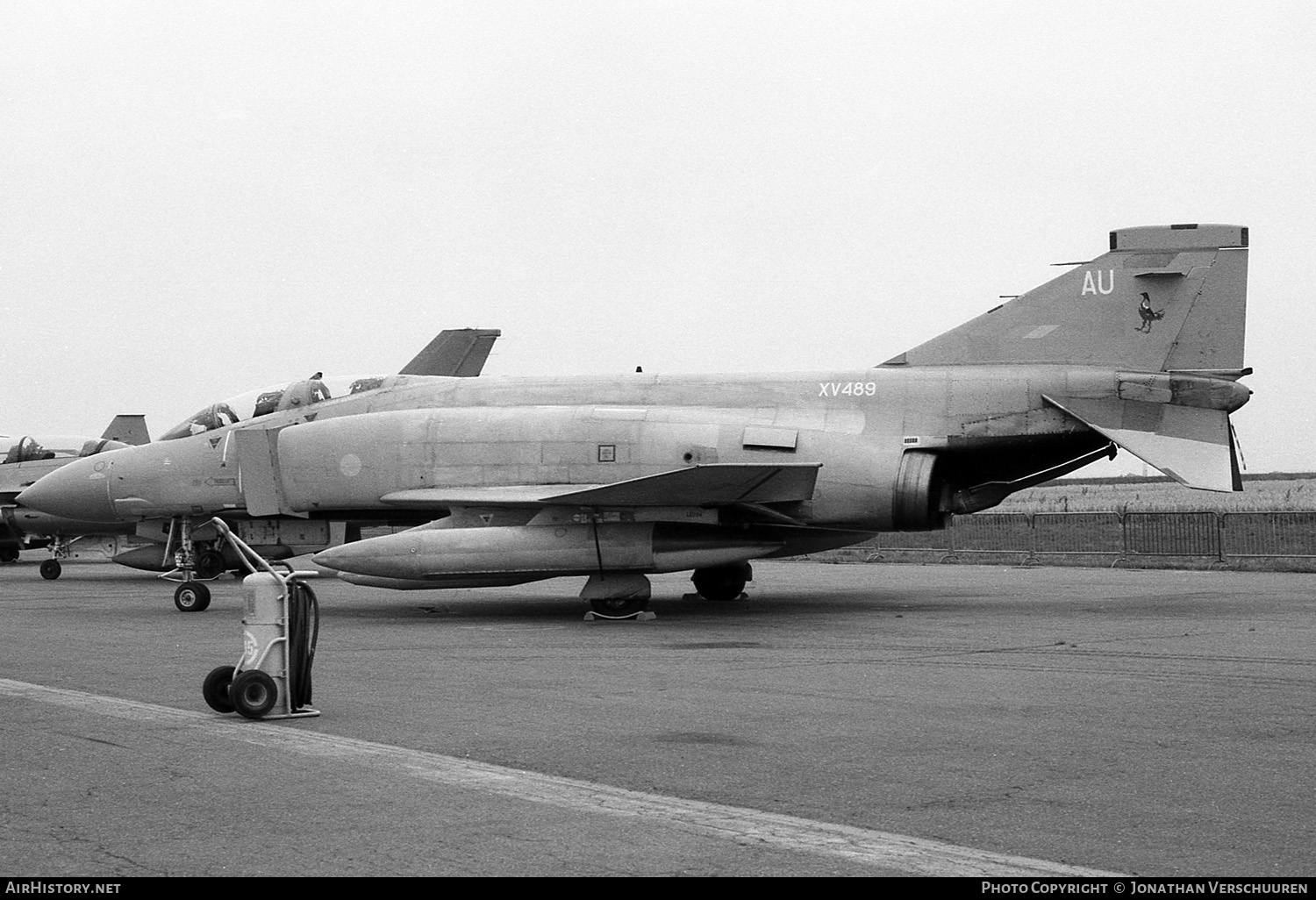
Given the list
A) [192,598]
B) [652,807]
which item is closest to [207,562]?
[192,598]

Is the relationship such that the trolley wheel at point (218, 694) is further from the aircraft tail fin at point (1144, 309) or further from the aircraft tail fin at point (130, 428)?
the aircraft tail fin at point (130, 428)

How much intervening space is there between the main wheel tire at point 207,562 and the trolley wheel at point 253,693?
13.3m

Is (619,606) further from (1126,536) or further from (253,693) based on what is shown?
(1126,536)

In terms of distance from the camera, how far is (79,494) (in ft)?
71.2

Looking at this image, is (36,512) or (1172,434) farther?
(36,512)

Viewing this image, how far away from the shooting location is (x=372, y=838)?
5.50m

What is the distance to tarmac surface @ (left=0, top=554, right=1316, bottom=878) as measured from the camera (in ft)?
17.3

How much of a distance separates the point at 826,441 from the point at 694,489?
189 cm

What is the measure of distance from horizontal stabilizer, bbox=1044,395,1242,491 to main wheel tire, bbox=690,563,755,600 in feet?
17.7

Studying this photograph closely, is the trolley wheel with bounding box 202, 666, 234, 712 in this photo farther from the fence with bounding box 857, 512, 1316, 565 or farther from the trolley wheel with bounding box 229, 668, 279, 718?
the fence with bounding box 857, 512, 1316, 565

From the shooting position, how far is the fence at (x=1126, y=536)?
88.4 ft

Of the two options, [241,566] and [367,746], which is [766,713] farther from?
[241,566]

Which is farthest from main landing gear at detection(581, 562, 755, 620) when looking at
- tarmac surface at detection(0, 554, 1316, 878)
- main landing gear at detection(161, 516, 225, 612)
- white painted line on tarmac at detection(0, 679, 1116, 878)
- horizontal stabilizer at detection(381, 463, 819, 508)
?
white painted line on tarmac at detection(0, 679, 1116, 878)

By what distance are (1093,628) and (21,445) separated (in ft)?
85.7
